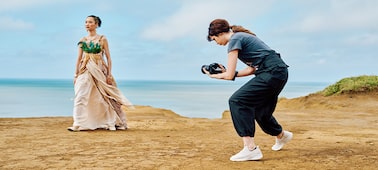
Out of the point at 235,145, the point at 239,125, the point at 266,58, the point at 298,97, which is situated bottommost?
the point at 298,97

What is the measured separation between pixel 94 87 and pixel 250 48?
4.20 m

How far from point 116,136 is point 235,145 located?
209cm

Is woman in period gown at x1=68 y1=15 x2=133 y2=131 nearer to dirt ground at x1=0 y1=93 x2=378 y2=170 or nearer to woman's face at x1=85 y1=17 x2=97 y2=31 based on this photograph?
woman's face at x1=85 y1=17 x2=97 y2=31

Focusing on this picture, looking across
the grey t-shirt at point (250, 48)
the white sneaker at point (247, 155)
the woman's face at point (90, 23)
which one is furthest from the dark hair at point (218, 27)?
the woman's face at point (90, 23)

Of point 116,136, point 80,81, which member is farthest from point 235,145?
point 80,81

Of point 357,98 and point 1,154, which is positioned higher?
point 1,154

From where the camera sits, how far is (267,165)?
458cm

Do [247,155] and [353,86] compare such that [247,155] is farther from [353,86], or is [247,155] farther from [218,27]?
[353,86]

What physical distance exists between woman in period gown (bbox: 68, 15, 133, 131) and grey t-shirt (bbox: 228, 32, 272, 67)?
395 centimetres

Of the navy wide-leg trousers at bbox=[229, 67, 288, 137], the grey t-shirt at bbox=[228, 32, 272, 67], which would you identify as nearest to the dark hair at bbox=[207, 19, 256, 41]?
the grey t-shirt at bbox=[228, 32, 272, 67]

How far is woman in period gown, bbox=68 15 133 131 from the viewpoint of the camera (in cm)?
800

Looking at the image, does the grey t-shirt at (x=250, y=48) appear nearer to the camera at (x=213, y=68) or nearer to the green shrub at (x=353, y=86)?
the camera at (x=213, y=68)

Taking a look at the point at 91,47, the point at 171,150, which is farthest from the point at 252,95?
the point at 91,47

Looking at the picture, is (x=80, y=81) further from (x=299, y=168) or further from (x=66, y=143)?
(x=299, y=168)
